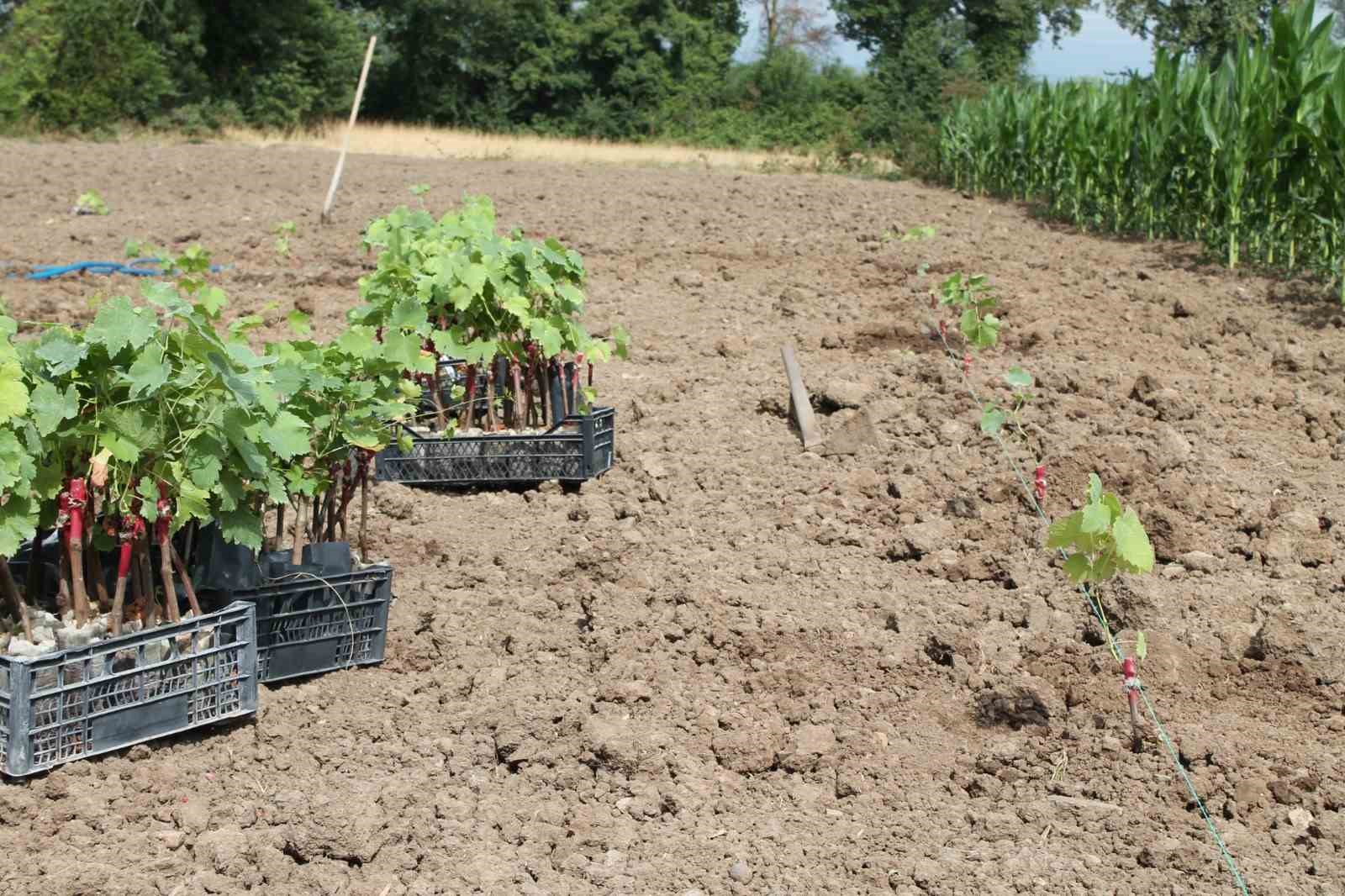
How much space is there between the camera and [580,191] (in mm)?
16375

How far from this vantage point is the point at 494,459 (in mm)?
5871

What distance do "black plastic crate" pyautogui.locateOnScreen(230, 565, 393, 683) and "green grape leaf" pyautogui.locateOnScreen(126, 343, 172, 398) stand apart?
0.79 meters

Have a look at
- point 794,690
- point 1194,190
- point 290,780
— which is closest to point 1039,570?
point 794,690

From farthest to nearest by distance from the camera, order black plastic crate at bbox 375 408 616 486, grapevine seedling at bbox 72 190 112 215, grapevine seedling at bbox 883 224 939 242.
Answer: grapevine seedling at bbox 72 190 112 215
grapevine seedling at bbox 883 224 939 242
black plastic crate at bbox 375 408 616 486

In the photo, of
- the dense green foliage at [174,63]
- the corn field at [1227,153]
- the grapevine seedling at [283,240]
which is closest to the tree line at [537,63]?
the dense green foliage at [174,63]

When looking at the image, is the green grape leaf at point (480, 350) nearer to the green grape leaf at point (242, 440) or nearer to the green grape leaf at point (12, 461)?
the green grape leaf at point (242, 440)

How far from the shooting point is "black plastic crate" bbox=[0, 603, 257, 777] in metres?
3.36

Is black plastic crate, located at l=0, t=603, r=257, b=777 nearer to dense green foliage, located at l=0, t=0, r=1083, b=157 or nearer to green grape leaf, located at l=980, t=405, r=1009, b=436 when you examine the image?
green grape leaf, located at l=980, t=405, r=1009, b=436

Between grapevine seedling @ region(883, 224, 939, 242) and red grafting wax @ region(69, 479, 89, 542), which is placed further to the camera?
grapevine seedling @ region(883, 224, 939, 242)

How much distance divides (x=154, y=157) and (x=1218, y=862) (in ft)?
59.7

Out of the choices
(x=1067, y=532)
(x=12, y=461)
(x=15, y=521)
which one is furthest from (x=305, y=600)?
(x=1067, y=532)

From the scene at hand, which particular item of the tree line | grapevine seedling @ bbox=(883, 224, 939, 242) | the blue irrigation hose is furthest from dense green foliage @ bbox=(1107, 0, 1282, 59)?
the blue irrigation hose

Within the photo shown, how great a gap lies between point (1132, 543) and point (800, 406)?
3015 mm

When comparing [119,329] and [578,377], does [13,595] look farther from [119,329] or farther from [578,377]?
[578,377]
